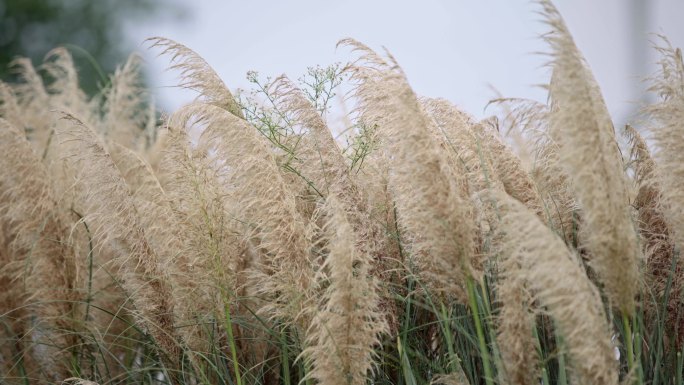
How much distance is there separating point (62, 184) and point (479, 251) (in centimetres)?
229

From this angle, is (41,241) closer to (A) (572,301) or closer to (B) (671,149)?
(A) (572,301)

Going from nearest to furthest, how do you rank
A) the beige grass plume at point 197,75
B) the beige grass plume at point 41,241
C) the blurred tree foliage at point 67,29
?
1. the beige grass plume at point 197,75
2. the beige grass plume at point 41,241
3. the blurred tree foliage at point 67,29

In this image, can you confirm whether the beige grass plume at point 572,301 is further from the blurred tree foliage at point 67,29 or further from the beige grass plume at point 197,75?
the blurred tree foliage at point 67,29

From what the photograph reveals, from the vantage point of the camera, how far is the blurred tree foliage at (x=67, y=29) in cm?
1839

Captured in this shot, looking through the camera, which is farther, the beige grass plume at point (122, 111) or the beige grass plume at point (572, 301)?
the beige grass plume at point (122, 111)

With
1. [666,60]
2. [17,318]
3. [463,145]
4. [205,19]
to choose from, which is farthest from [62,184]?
[205,19]

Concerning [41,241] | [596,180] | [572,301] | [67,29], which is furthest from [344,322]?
[67,29]

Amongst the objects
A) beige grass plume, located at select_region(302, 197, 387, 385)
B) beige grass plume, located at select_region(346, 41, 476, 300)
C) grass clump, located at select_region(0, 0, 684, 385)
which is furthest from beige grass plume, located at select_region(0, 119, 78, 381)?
beige grass plume, located at select_region(346, 41, 476, 300)

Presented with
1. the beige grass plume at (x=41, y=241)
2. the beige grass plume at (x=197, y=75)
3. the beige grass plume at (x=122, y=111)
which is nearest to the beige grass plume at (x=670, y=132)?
the beige grass plume at (x=197, y=75)

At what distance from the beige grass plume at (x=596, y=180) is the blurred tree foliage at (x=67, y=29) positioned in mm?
16643

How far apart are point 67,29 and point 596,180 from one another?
1840cm

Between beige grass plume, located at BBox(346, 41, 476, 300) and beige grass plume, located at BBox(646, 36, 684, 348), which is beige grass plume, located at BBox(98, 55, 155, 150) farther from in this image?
beige grass plume, located at BBox(646, 36, 684, 348)

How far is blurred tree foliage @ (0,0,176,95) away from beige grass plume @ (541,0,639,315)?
16643 mm

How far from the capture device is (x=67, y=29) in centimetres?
1894
